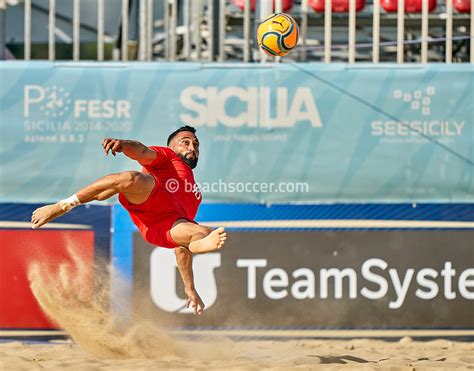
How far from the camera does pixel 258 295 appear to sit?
31.8 feet

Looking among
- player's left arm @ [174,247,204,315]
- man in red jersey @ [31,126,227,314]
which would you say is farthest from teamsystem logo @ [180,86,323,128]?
player's left arm @ [174,247,204,315]

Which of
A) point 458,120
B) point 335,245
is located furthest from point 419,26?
point 335,245

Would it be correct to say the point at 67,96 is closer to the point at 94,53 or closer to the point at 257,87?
the point at 257,87

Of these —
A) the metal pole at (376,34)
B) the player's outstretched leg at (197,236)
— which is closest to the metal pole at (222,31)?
the metal pole at (376,34)

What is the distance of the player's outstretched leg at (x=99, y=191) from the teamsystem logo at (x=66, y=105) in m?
1.75

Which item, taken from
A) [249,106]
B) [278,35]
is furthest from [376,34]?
[278,35]

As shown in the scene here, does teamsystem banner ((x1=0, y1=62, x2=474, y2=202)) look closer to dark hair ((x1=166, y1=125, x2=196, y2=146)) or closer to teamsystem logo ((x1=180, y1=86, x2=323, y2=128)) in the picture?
teamsystem logo ((x1=180, y1=86, x2=323, y2=128))

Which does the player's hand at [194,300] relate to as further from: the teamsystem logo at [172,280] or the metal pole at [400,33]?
the metal pole at [400,33]

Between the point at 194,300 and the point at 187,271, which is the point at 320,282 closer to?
the point at 187,271

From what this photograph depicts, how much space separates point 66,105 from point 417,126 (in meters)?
3.45

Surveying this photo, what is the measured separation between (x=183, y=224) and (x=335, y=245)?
2170mm

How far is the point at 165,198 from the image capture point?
8.37 meters

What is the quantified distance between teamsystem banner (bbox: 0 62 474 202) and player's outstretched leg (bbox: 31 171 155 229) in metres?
1.62

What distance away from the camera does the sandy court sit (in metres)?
8.25
